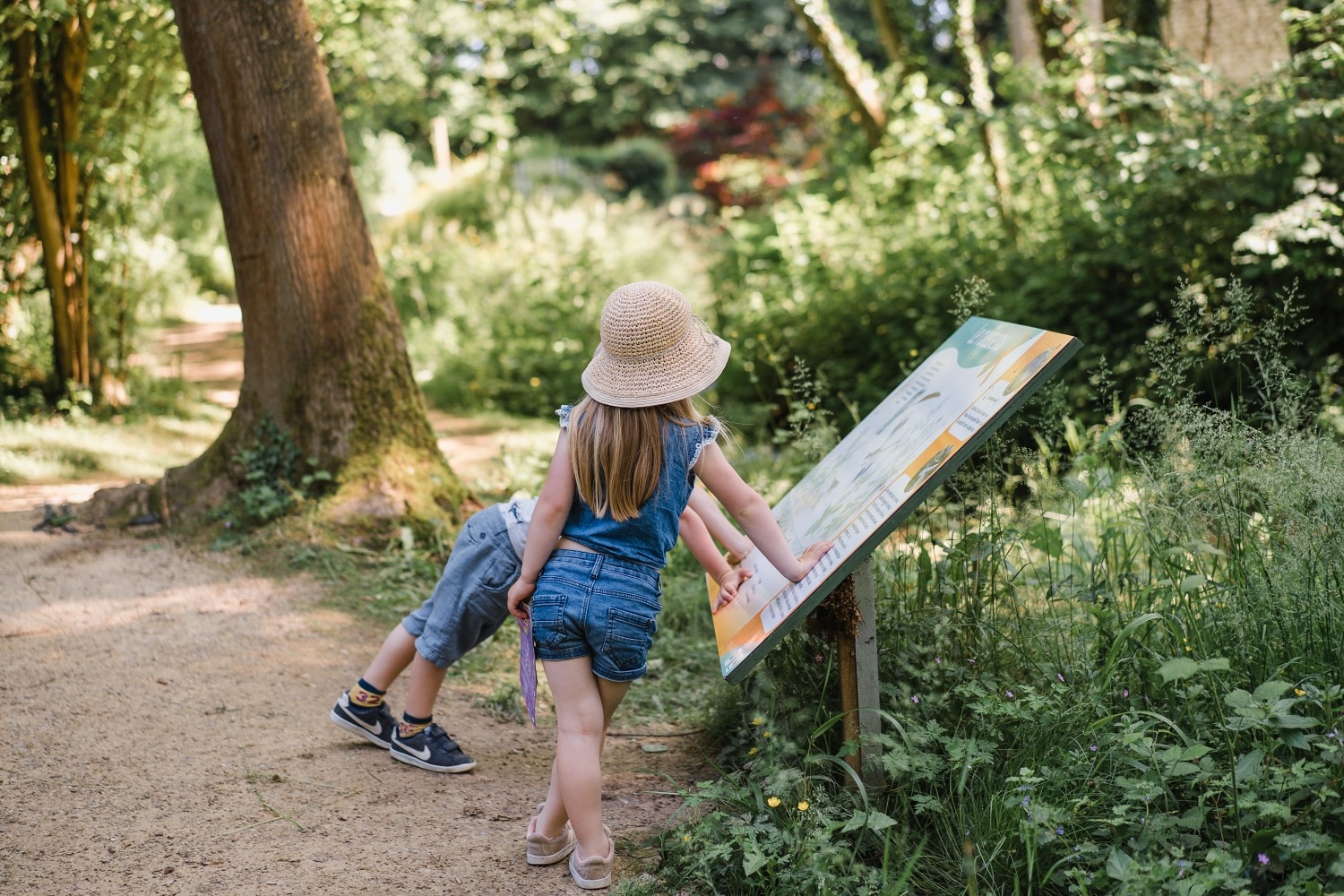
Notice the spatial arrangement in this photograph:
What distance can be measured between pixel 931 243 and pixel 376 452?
188 inches

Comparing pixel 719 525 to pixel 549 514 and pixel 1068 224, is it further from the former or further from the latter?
pixel 1068 224

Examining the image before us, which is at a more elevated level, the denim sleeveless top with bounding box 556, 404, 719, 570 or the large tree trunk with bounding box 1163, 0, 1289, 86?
A: the large tree trunk with bounding box 1163, 0, 1289, 86

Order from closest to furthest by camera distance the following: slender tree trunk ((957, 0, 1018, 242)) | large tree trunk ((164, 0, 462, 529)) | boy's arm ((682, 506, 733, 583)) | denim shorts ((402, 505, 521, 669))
Result: boy's arm ((682, 506, 733, 583)) → denim shorts ((402, 505, 521, 669)) → large tree trunk ((164, 0, 462, 529)) → slender tree trunk ((957, 0, 1018, 242))

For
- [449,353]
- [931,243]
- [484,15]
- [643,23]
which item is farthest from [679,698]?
[643,23]

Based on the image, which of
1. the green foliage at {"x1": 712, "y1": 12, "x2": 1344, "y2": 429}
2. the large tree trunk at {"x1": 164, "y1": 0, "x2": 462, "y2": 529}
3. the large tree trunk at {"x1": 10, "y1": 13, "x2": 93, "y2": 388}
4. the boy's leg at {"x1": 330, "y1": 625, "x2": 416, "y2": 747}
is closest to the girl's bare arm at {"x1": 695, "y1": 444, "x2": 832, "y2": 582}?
the boy's leg at {"x1": 330, "y1": 625, "x2": 416, "y2": 747}

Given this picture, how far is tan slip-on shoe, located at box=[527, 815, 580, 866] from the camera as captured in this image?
2.89 metres

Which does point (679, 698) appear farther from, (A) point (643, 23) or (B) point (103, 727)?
(A) point (643, 23)

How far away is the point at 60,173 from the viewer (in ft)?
25.6

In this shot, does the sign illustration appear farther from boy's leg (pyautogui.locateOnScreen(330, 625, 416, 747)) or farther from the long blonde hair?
boy's leg (pyautogui.locateOnScreen(330, 625, 416, 747))

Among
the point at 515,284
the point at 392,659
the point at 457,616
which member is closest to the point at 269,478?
the point at 392,659

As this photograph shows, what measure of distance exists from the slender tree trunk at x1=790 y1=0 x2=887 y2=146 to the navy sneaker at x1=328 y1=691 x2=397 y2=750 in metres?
7.65

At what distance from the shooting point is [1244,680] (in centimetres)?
269

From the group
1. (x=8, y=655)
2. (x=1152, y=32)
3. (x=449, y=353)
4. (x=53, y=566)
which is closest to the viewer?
(x=8, y=655)

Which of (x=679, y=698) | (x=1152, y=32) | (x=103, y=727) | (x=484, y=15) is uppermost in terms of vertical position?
(x=484, y=15)
